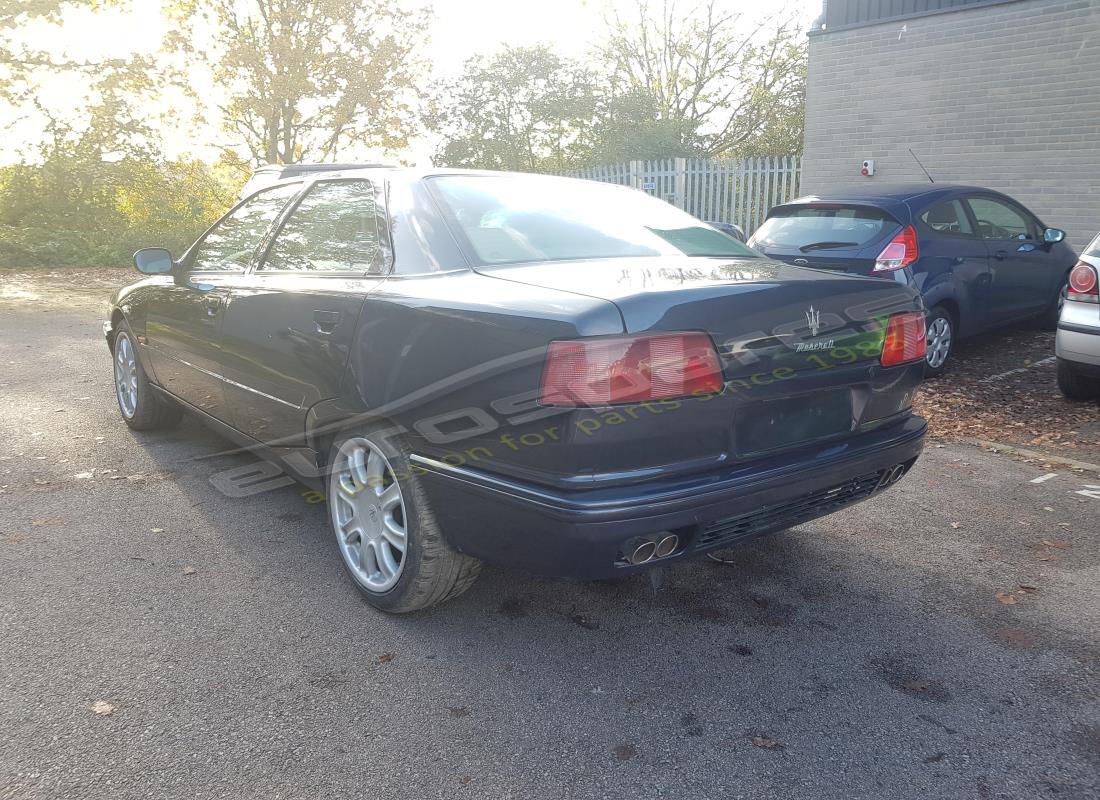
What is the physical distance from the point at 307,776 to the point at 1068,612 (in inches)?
104

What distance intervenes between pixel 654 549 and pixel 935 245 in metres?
5.32

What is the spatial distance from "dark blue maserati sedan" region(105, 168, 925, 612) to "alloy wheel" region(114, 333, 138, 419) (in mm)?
1911

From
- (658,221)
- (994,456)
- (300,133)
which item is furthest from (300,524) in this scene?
(300,133)

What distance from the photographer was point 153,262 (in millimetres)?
4527

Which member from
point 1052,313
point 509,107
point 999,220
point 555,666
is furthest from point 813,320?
point 509,107

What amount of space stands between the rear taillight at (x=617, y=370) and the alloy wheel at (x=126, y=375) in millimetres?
3881

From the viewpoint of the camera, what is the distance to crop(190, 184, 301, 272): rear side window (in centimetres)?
393

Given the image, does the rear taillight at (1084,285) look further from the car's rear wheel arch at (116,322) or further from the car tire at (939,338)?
the car's rear wheel arch at (116,322)

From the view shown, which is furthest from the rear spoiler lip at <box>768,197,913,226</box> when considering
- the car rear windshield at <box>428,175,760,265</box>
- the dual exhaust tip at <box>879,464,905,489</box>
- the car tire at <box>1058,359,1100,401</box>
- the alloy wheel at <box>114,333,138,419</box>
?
the alloy wheel at <box>114,333,138,419</box>

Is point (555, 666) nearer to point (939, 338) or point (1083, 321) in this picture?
point (1083, 321)

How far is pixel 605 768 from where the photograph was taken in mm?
2176

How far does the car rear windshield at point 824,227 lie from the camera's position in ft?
21.3

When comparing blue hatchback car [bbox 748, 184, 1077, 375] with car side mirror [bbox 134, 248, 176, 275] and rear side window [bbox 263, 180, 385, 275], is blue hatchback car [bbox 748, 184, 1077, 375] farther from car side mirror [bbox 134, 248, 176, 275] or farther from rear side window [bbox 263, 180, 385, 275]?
car side mirror [bbox 134, 248, 176, 275]

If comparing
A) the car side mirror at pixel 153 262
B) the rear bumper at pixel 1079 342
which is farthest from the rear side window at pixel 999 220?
the car side mirror at pixel 153 262
